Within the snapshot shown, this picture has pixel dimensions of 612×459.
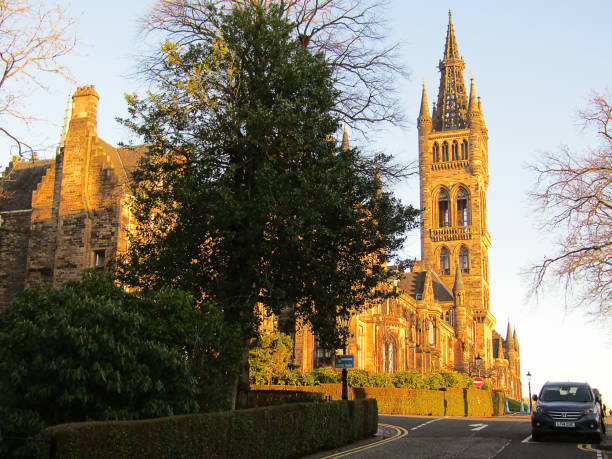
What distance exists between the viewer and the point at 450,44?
122 m

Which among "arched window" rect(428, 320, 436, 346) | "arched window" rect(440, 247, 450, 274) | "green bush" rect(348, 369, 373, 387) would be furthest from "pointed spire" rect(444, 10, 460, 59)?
"green bush" rect(348, 369, 373, 387)

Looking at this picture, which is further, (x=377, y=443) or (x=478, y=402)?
(x=478, y=402)

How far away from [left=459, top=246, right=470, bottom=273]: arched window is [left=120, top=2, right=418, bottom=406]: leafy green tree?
92.1 metres

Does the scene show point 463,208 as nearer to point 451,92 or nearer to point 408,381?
point 451,92

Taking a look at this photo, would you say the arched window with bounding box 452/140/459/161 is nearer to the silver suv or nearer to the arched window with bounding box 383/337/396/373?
the arched window with bounding box 383/337/396/373

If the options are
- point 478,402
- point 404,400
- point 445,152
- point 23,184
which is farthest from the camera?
point 445,152

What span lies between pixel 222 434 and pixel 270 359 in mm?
29492

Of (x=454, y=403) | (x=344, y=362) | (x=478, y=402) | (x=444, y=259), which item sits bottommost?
(x=478, y=402)

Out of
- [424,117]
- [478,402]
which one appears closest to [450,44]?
[424,117]

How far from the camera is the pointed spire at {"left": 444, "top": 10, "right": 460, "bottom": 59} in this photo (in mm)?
121125

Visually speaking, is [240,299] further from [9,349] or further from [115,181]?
[115,181]

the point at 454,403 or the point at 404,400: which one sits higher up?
the point at 404,400

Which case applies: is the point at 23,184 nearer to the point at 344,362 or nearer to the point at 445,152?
the point at 344,362

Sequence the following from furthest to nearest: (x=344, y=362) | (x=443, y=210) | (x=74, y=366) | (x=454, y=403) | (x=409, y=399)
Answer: (x=443, y=210), (x=454, y=403), (x=409, y=399), (x=344, y=362), (x=74, y=366)
